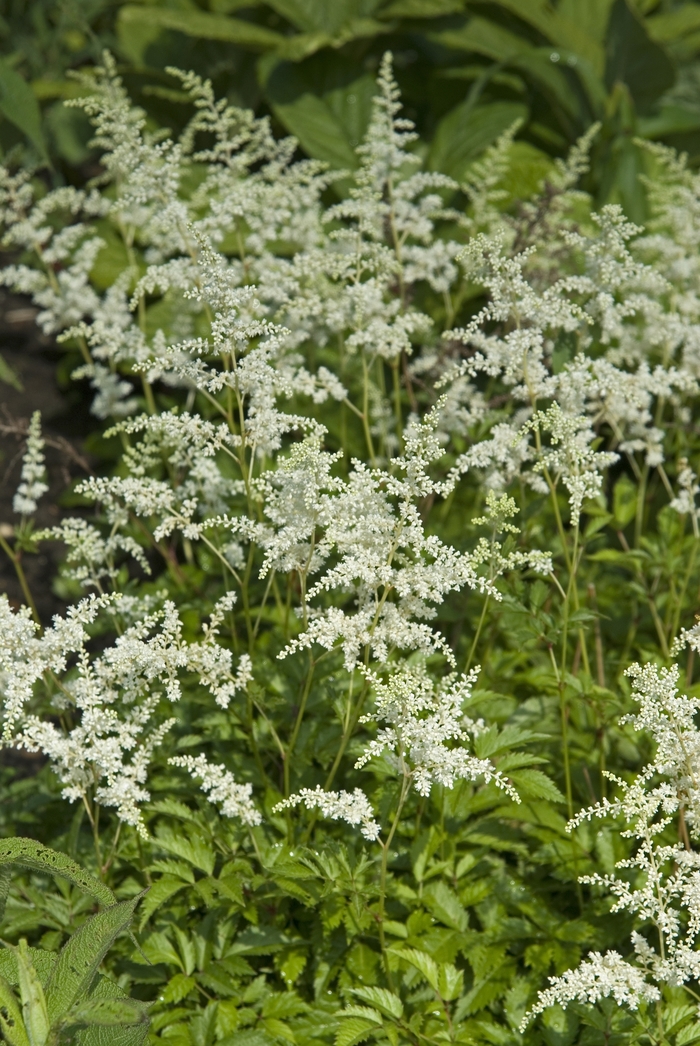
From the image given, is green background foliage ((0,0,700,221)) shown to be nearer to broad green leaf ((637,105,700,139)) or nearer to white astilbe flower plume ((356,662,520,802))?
broad green leaf ((637,105,700,139))

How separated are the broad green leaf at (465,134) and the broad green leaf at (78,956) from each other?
496cm

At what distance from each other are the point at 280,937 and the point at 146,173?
2615 mm

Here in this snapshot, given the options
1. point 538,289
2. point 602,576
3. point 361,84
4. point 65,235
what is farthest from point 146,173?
point 361,84

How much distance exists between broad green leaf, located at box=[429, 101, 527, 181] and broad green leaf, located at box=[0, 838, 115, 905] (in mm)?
4852

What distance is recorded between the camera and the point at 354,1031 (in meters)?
2.76

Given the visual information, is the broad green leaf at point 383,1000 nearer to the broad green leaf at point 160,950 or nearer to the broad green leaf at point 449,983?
the broad green leaf at point 449,983

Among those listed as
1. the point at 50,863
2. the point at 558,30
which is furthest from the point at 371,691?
the point at 558,30

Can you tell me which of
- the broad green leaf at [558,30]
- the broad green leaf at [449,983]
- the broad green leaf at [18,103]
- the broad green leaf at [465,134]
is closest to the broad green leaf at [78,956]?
the broad green leaf at [449,983]

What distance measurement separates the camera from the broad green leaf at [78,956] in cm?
252

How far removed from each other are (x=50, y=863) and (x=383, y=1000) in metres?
1.01

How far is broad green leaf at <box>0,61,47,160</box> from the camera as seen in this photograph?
469 cm

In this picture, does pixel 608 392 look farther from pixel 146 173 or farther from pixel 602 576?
pixel 146 173

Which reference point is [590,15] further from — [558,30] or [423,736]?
[423,736]

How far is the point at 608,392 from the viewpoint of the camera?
12.3 ft
